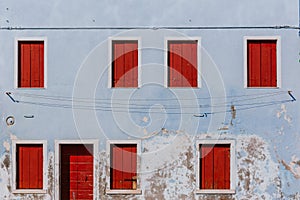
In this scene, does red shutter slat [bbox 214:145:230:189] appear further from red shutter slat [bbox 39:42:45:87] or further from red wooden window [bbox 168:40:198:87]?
red shutter slat [bbox 39:42:45:87]

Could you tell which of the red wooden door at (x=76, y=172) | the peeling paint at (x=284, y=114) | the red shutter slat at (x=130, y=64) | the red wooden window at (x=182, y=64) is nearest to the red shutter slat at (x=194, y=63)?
the red wooden window at (x=182, y=64)

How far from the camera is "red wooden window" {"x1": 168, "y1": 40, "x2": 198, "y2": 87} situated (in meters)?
17.0

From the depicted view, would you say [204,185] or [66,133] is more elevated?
[66,133]

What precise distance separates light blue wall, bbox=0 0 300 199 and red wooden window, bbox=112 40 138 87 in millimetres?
258

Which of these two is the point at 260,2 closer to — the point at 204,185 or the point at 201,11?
the point at 201,11

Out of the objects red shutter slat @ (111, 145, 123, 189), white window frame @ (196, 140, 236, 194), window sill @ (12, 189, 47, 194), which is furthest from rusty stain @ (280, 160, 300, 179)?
window sill @ (12, 189, 47, 194)

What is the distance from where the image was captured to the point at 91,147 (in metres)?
17.0

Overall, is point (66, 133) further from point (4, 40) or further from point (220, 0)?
point (220, 0)

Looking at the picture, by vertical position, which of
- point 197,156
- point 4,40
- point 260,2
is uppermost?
point 260,2

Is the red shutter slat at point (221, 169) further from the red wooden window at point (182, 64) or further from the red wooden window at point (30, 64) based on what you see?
the red wooden window at point (30, 64)

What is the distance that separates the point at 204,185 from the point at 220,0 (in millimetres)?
5098

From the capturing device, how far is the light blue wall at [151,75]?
16719 mm

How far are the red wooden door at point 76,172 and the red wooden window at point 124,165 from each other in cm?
64

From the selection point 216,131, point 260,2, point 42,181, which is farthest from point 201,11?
point 42,181
